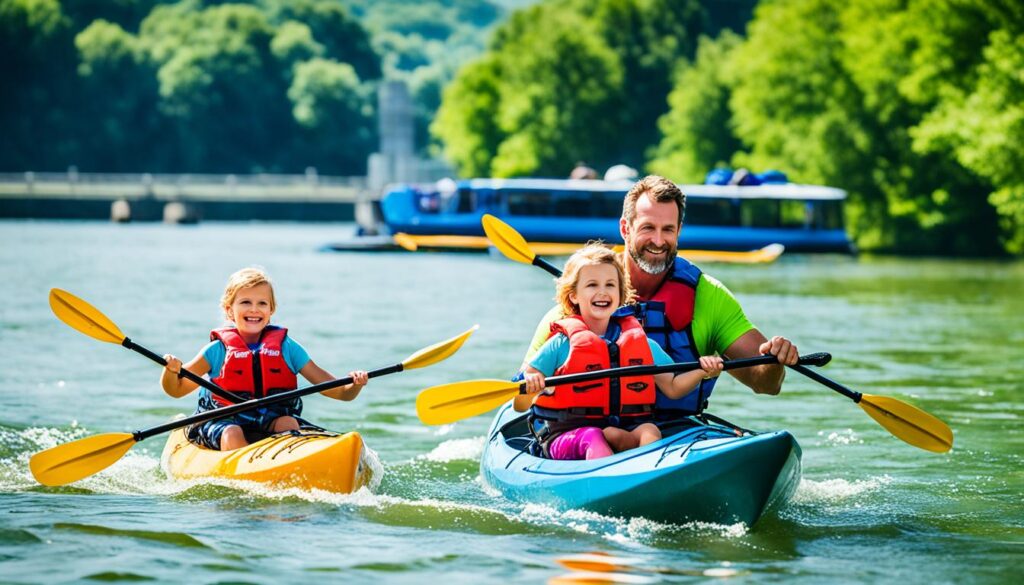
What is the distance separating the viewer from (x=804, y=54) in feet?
135

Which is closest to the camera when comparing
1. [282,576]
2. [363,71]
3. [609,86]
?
[282,576]

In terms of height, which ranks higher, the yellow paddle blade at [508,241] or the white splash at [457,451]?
the yellow paddle blade at [508,241]

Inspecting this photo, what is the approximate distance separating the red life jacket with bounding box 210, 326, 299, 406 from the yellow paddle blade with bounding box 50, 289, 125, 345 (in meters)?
0.71

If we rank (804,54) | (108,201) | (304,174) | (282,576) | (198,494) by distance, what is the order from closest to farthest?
(282,576)
(198,494)
(804,54)
(108,201)
(304,174)

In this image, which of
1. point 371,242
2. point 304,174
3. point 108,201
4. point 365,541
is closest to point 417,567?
point 365,541

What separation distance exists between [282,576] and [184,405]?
6.07 m

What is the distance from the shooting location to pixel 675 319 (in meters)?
7.70

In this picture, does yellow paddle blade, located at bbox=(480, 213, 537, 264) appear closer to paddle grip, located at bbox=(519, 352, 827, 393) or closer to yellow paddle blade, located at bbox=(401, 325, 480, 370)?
yellow paddle blade, located at bbox=(401, 325, 480, 370)

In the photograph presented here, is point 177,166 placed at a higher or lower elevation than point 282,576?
higher

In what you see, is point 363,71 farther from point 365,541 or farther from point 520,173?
point 365,541

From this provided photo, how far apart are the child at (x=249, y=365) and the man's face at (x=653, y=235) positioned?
1.74 m

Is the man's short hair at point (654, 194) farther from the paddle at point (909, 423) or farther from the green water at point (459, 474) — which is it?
the green water at point (459, 474)

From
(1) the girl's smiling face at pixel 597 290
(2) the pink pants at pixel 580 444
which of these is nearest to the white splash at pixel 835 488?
(2) the pink pants at pixel 580 444

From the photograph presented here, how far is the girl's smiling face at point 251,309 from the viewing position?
841cm
